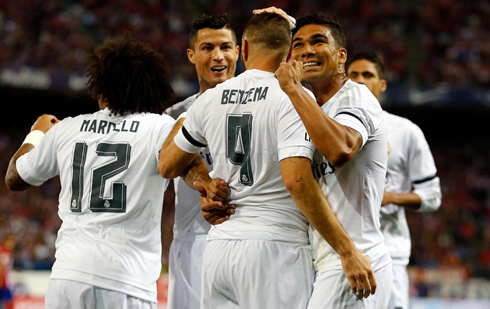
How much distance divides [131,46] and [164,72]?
0.29 meters

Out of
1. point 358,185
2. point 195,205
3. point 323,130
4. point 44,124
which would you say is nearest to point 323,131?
point 323,130

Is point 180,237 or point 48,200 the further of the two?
point 48,200

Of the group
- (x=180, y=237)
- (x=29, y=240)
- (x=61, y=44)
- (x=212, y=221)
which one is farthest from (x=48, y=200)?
(x=212, y=221)

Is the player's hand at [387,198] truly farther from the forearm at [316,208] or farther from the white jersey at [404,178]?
the forearm at [316,208]

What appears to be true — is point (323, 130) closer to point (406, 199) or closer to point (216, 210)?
point (216, 210)

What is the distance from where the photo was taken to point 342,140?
3188mm

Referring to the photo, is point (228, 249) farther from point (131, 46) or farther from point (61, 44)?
point (61, 44)

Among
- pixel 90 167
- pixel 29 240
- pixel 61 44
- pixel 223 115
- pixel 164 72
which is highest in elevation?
pixel 61 44

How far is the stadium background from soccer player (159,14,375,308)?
1233cm

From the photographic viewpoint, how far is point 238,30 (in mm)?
21062

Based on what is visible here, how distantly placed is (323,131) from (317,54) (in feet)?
2.59

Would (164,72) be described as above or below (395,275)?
above

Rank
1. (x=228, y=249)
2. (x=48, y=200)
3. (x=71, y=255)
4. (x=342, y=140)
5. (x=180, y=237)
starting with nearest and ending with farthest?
(x=342, y=140) → (x=228, y=249) → (x=71, y=255) → (x=180, y=237) → (x=48, y=200)

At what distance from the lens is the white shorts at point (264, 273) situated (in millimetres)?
3320
